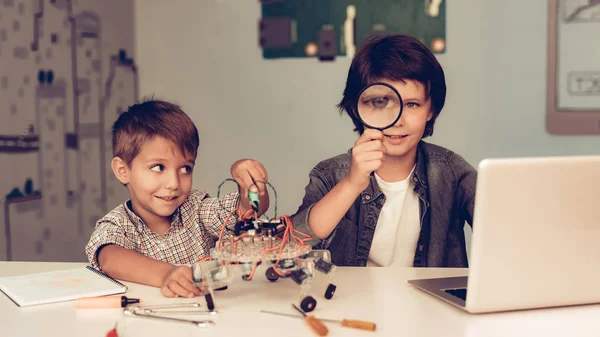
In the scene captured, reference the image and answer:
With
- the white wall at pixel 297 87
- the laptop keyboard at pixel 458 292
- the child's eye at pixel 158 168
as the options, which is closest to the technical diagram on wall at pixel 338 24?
the white wall at pixel 297 87

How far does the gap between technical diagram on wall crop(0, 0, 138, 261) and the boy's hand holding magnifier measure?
1.36 meters

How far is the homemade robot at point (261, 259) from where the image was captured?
974 millimetres

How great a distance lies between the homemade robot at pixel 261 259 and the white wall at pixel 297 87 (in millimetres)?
2028

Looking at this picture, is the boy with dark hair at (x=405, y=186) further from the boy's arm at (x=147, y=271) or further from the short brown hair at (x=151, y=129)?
the boy's arm at (x=147, y=271)

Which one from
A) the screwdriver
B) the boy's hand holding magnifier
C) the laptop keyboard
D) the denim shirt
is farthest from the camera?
the denim shirt

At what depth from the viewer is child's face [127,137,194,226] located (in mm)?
1458

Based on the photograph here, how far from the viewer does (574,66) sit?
283cm

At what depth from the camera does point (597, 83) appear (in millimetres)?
2822

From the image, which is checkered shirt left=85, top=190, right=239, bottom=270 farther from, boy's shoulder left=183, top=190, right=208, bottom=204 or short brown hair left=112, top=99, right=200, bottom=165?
short brown hair left=112, top=99, right=200, bottom=165

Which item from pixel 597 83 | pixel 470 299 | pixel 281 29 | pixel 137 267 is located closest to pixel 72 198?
pixel 281 29

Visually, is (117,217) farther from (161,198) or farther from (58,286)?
(58,286)

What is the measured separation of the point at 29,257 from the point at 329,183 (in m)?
1.19

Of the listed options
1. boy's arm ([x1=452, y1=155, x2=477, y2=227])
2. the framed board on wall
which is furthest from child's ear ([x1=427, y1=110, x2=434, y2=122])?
the framed board on wall

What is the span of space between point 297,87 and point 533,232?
221cm
